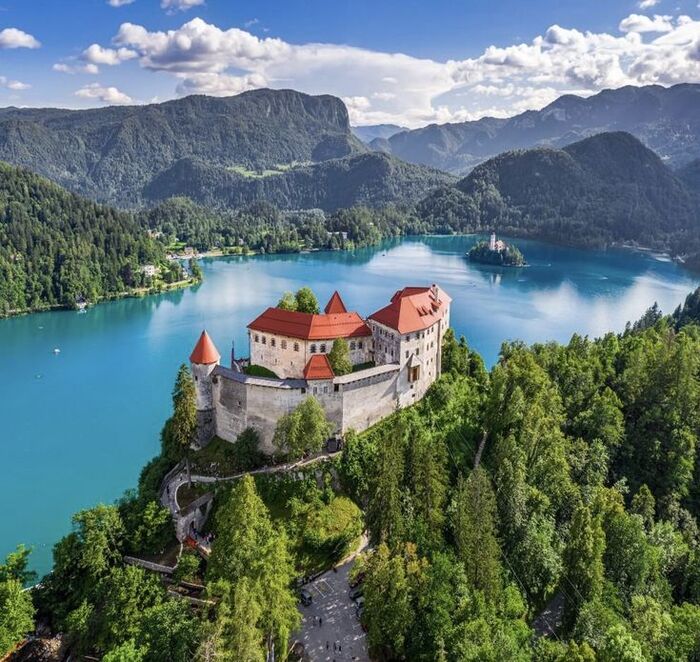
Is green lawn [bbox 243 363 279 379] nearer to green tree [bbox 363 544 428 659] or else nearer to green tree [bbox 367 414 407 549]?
green tree [bbox 367 414 407 549]

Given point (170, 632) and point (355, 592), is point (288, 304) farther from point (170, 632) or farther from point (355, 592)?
point (170, 632)

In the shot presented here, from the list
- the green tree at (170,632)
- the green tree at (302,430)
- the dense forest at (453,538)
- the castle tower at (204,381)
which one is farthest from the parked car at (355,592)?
the castle tower at (204,381)

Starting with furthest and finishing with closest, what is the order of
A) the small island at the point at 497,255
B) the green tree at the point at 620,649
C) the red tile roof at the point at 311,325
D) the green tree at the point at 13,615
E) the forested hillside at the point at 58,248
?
the small island at the point at 497,255
the forested hillside at the point at 58,248
the red tile roof at the point at 311,325
the green tree at the point at 13,615
the green tree at the point at 620,649

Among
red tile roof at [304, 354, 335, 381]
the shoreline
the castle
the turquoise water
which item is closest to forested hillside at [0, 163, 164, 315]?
the shoreline

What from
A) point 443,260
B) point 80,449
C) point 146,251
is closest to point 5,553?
point 80,449

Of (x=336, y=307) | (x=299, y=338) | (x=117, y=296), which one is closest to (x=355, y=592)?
(x=299, y=338)

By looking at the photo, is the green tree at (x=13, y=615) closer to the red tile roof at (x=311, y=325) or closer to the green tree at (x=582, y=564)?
the red tile roof at (x=311, y=325)
